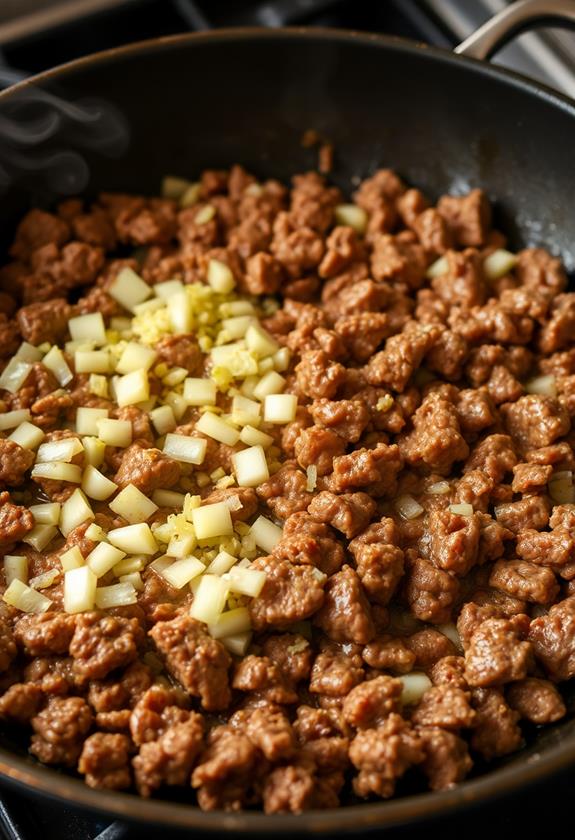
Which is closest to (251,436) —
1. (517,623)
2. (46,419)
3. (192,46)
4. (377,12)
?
(46,419)

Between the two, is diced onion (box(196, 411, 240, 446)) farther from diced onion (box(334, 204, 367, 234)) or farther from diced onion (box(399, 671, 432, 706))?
diced onion (box(334, 204, 367, 234))

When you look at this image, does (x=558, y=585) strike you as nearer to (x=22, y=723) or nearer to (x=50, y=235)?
(x=22, y=723)

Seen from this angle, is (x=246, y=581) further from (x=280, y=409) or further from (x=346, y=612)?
(x=280, y=409)

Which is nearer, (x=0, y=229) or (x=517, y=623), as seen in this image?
(x=517, y=623)

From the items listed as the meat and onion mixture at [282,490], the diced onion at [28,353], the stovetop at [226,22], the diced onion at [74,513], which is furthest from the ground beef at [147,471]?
the stovetop at [226,22]

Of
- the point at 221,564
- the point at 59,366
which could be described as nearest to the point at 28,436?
the point at 59,366
